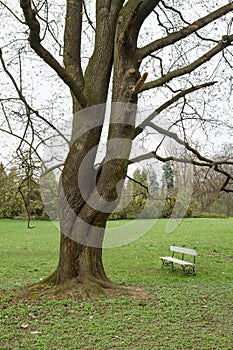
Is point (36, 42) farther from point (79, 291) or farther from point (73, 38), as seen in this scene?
point (79, 291)

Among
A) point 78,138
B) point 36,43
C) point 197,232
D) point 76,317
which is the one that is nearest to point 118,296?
point 76,317

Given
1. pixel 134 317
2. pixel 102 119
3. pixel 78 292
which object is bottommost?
pixel 134 317

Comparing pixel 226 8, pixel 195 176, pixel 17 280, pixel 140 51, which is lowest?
pixel 17 280

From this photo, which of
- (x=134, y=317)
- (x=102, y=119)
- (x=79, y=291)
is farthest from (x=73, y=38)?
(x=134, y=317)

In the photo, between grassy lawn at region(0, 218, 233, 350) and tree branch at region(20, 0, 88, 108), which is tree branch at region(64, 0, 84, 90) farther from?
grassy lawn at region(0, 218, 233, 350)

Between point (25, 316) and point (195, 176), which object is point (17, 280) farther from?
point (195, 176)

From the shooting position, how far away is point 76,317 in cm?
586

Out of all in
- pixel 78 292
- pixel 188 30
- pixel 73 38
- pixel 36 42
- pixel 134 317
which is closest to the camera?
pixel 134 317

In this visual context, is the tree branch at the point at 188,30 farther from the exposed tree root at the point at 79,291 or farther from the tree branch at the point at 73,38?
the exposed tree root at the point at 79,291

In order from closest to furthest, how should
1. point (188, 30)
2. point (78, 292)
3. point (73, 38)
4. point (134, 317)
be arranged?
point (134, 317), point (78, 292), point (188, 30), point (73, 38)

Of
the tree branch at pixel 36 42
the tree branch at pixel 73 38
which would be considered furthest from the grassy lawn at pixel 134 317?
the tree branch at pixel 73 38

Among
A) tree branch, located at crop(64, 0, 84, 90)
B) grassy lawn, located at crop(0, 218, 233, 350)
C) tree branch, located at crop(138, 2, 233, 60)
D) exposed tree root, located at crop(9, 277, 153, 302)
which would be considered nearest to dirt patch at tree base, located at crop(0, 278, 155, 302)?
exposed tree root, located at crop(9, 277, 153, 302)

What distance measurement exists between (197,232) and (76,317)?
19312 mm

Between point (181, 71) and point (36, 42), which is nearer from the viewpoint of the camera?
point (36, 42)
